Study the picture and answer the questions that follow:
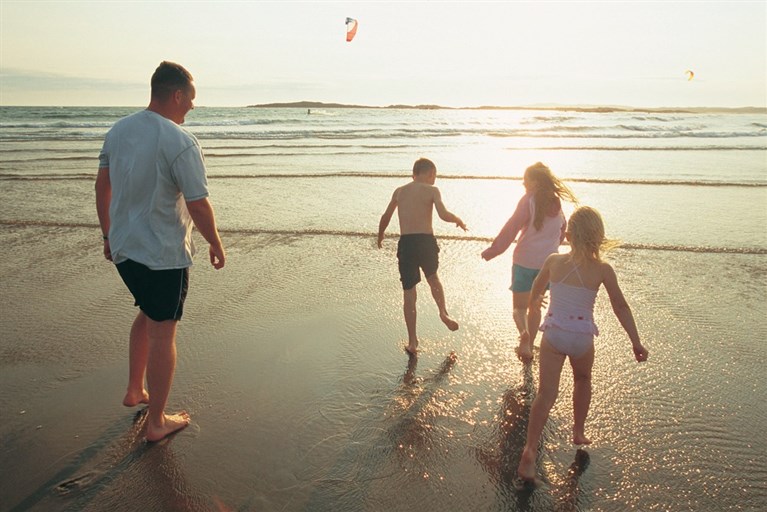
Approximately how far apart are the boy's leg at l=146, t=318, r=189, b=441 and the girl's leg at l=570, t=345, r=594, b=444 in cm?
230

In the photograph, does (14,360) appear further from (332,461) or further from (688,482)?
(688,482)

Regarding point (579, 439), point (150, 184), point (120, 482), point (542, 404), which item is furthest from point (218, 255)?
point (579, 439)

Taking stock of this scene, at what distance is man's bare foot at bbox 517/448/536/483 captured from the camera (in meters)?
2.74

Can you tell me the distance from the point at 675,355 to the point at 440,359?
73.3 inches

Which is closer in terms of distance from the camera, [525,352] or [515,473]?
[515,473]

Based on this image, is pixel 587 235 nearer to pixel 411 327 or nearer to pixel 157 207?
pixel 411 327

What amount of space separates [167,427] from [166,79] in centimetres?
200

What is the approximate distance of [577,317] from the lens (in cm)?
289

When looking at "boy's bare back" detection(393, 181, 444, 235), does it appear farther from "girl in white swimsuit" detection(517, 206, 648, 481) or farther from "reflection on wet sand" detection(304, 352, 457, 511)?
"girl in white swimsuit" detection(517, 206, 648, 481)

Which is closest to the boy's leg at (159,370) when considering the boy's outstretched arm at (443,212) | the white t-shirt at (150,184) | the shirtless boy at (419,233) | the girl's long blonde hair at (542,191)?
the white t-shirt at (150,184)

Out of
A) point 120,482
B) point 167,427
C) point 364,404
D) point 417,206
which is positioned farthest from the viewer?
point 417,206

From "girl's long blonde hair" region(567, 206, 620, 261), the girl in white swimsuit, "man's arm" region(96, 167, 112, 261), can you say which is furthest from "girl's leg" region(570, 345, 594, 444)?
"man's arm" region(96, 167, 112, 261)

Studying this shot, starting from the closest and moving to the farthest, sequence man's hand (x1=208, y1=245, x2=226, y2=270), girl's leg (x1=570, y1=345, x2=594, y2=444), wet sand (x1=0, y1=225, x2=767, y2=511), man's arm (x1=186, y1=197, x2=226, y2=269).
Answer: wet sand (x1=0, y1=225, x2=767, y2=511) < man's arm (x1=186, y1=197, x2=226, y2=269) < girl's leg (x1=570, y1=345, x2=594, y2=444) < man's hand (x1=208, y1=245, x2=226, y2=270)

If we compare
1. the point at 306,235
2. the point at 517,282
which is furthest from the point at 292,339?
the point at 306,235
